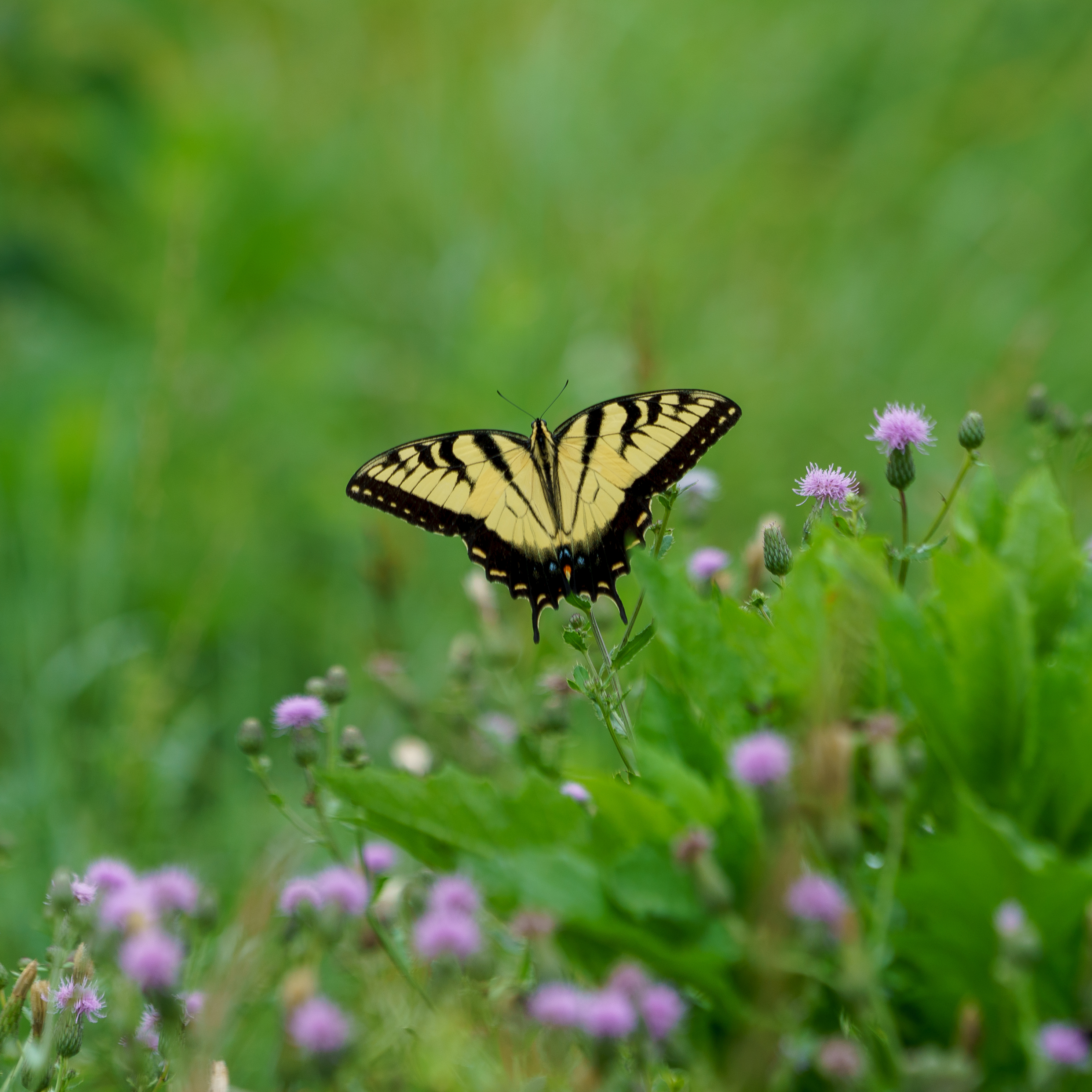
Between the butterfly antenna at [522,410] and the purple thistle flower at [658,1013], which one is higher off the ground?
the butterfly antenna at [522,410]

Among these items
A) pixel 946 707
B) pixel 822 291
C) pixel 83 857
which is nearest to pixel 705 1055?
pixel 946 707

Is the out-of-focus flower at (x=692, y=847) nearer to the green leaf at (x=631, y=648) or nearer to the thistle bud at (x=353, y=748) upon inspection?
the green leaf at (x=631, y=648)

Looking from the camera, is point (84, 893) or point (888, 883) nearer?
point (888, 883)

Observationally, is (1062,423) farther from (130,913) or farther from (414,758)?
(130,913)

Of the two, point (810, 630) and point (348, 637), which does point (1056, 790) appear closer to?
point (810, 630)

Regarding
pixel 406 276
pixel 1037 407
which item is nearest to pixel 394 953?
pixel 1037 407

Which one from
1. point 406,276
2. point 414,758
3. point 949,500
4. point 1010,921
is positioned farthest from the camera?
point 406,276

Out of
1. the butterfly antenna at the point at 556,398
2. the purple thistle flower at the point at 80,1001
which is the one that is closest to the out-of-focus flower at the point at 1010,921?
the purple thistle flower at the point at 80,1001
